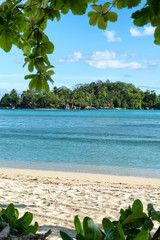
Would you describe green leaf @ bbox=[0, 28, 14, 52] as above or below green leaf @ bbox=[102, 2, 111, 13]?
below

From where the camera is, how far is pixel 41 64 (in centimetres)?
173

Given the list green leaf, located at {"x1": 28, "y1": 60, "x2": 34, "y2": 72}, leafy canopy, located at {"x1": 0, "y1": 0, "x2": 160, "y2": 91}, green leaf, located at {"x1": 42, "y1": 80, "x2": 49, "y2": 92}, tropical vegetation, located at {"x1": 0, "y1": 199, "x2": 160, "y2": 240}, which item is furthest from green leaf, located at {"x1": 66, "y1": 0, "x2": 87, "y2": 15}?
tropical vegetation, located at {"x1": 0, "y1": 199, "x2": 160, "y2": 240}

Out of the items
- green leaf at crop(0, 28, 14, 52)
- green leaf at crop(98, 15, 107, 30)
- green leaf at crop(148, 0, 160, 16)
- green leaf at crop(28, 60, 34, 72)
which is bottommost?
green leaf at crop(28, 60, 34, 72)

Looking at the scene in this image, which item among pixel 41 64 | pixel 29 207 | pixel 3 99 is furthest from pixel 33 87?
pixel 3 99

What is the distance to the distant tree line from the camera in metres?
139

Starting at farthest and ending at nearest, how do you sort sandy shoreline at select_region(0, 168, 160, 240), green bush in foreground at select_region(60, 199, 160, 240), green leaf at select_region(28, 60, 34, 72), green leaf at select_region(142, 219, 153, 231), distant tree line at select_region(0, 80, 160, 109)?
distant tree line at select_region(0, 80, 160, 109), sandy shoreline at select_region(0, 168, 160, 240), green leaf at select_region(28, 60, 34, 72), green leaf at select_region(142, 219, 153, 231), green bush in foreground at select_region(60, 199, 160, 240)

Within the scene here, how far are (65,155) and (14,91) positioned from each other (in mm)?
133759

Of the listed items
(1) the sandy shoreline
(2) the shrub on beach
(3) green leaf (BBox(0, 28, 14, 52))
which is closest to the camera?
(3) green leaf (BBox(0, 28, 14, 52))

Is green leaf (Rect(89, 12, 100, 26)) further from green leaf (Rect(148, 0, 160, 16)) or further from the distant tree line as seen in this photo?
the distant tree line

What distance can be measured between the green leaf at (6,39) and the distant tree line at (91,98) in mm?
131779

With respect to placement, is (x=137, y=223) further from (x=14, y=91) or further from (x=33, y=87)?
(x=14, y=91)

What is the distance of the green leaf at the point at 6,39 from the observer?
1277 mm

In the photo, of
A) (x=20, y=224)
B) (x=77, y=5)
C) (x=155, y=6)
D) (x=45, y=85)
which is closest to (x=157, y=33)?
Answer: (x=155, y=6)

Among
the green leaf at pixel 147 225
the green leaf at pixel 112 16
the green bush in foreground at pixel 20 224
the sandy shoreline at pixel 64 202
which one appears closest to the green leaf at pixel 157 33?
the green leaf at pixel 112 16
